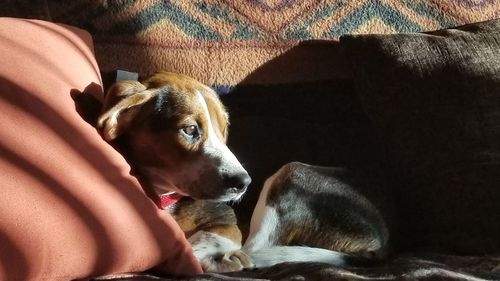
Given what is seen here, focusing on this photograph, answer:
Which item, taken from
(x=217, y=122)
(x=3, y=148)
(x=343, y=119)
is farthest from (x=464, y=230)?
(x=3, y=148)

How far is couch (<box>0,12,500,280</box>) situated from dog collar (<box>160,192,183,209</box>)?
194mm

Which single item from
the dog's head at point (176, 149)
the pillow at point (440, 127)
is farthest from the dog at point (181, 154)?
the pillow at point (440, 127)

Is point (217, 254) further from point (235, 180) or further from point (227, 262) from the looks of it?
point (235, 180)

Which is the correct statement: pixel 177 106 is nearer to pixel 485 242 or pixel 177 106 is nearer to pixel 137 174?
pixel 137 174

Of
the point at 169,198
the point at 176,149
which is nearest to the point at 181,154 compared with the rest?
the point at 176,149

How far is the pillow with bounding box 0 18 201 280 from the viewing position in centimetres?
126

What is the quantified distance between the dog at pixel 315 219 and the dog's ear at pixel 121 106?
39 centimetres

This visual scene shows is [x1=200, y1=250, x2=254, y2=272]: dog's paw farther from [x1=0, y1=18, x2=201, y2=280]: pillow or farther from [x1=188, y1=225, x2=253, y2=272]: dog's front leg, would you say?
[x1=0, y1=18, x2=201, y2=280]: pillow

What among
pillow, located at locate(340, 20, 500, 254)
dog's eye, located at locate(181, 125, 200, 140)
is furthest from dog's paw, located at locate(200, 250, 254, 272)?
pillow, located at locate(340, 20, 500, 254)

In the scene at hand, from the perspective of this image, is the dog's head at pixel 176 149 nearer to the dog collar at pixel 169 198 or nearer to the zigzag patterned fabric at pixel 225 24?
the dog collar at pixel 169 198

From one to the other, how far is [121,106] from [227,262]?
0.41 meters

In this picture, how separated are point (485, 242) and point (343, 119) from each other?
1.66ft

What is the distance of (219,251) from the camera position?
5.41 ft

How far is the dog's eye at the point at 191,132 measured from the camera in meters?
1.65
